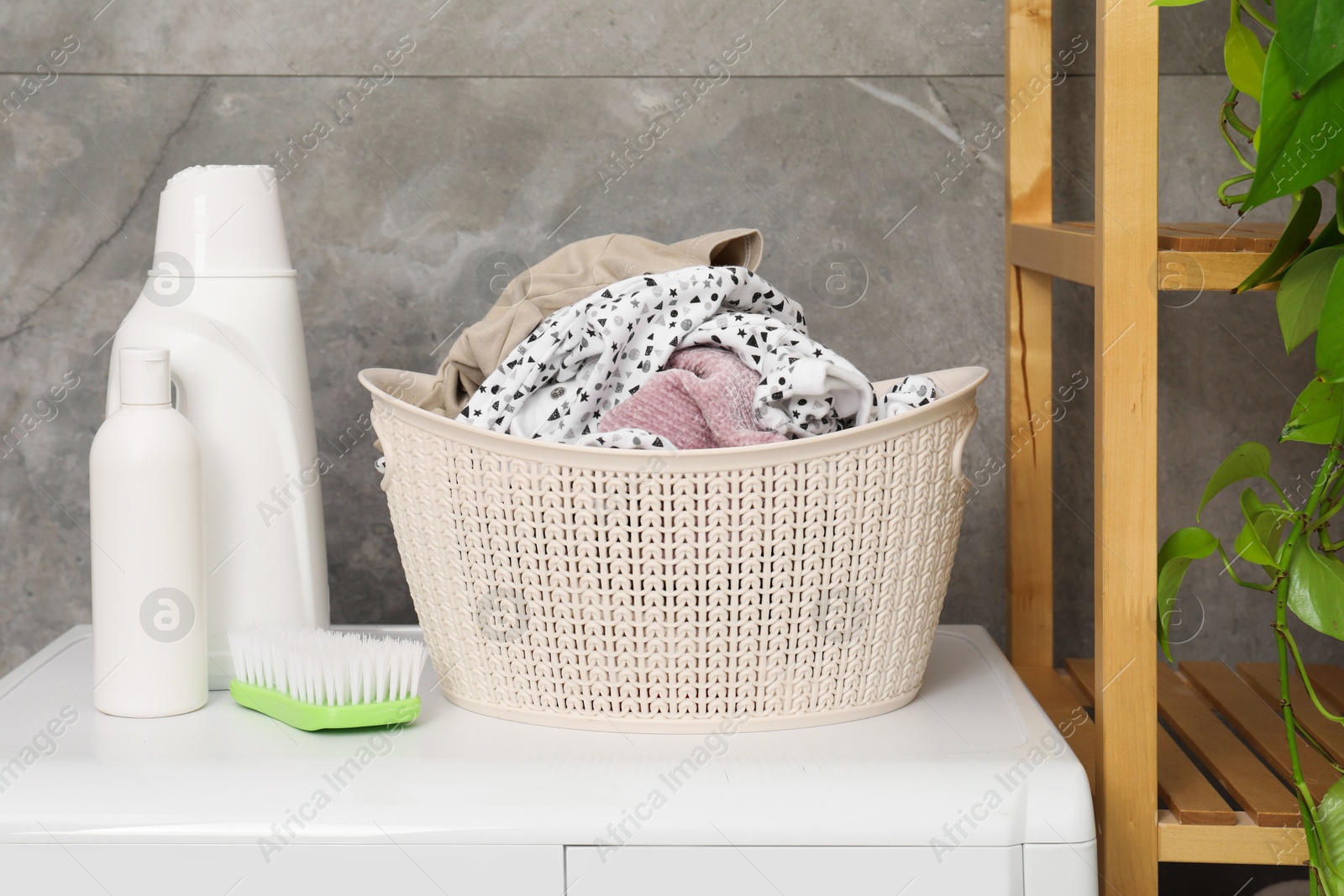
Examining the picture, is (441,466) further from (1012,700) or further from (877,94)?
(877,94)

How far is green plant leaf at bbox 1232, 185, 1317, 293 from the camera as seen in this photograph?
622 millimetres

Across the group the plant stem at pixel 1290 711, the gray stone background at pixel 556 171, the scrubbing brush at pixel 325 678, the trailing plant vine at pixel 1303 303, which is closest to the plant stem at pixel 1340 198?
the trailing plant vine at pixel 1303 303

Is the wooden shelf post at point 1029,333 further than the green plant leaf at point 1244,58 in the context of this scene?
Yes

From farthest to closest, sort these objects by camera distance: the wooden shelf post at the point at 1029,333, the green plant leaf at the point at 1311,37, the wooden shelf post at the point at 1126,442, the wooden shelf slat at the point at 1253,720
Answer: the wooden shelf post at the point at 1029,333 < the wooden shelf slat at the point at 1253,720 < the wooden shelf post at the point at 1126,442 < the green plant leaf at the point at 1311,37

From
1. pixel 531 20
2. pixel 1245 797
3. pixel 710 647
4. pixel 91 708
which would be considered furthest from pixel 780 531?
pixel 531 20

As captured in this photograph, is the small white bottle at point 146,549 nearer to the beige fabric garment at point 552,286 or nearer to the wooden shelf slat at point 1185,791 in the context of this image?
the beige fabric garment at point 552,286

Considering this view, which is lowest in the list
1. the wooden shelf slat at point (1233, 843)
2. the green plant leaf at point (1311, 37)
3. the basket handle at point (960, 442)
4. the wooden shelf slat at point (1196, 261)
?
the wooden shelf slat at point (1233, 843)

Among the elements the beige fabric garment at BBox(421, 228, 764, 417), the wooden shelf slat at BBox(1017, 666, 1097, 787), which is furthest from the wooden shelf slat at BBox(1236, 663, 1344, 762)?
the beige fabric garment at BBox(421, 228, 764, 417)

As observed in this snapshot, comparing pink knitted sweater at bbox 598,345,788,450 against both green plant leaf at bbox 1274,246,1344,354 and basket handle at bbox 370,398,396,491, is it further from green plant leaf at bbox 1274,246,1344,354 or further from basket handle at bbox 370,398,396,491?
green plant leaf at bbox 1274,246,1344,354

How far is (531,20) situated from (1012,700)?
2.41ft

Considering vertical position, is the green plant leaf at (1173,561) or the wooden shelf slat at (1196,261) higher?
the wooden shelf slat at (1196,261)

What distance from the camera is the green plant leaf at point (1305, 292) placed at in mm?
629

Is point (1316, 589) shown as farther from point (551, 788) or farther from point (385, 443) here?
point (385, 443)

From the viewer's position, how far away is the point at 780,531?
667 mm
